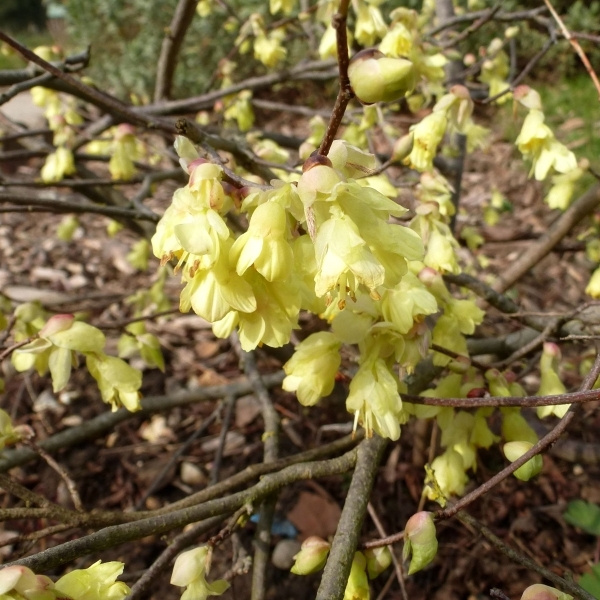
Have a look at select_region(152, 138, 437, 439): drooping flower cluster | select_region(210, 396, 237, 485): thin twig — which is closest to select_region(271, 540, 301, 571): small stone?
select_region(210, 396, 237, 485): thin twig

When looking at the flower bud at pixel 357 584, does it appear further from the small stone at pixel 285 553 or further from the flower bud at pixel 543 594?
the small stone at pixel 285 553

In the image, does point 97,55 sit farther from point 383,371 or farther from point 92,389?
point 383,371

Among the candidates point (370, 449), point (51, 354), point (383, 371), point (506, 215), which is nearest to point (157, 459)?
point (51, 354)

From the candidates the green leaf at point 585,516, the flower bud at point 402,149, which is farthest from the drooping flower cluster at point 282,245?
the green leaf at point 585,516

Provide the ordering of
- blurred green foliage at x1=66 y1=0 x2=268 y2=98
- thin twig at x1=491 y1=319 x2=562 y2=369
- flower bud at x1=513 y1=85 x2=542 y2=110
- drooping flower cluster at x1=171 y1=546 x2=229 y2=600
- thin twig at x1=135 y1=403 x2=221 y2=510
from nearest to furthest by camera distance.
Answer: drooping flower cluster at x1=171 y1=546 x2=229 y2=600, thin twig at x1=491 y1=319 x2=562 y2=369, flower bud at x1=513 y1=85 x2=542 y2=110, thin twig at x1=135 y1=403 x2=221 y2=510, blurred green foliage at x1=66 y1=0 x2=268 y2=98

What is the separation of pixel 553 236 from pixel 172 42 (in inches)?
72.9

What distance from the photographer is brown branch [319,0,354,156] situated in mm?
664

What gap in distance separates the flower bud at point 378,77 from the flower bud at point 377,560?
929 millimetres

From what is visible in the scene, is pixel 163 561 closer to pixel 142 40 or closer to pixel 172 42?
pixel 172 42

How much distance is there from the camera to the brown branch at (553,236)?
2.02m

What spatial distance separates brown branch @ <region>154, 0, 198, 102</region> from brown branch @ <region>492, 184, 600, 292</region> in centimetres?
170

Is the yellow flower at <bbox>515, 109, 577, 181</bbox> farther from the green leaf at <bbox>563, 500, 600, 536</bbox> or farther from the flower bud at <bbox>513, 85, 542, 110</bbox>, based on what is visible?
the green leaf at <bbox>563, 500, 600, 536</bbox>

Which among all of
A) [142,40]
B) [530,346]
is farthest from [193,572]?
[142,40]

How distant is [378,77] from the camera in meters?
0.72
